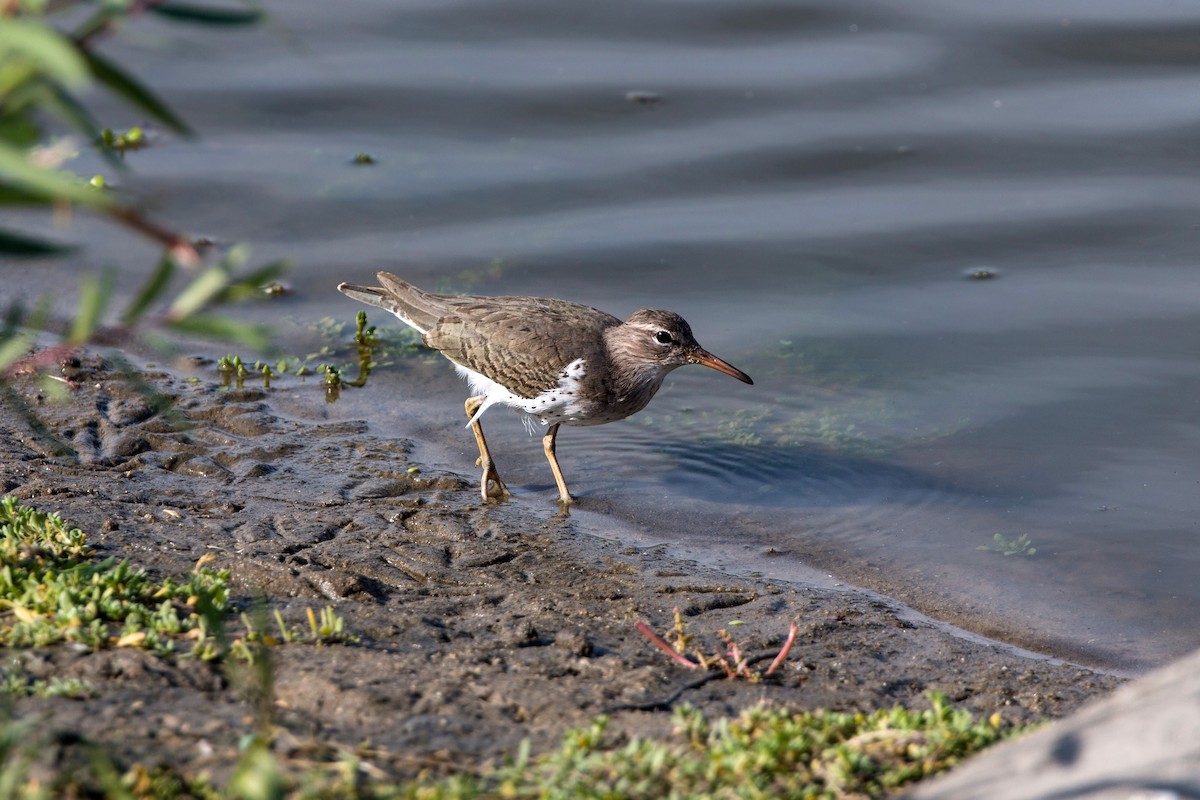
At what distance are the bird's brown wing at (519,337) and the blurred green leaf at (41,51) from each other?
531cm

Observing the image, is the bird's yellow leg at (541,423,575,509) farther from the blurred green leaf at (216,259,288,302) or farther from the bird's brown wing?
the blurred green leaf at (216,259,288,302)

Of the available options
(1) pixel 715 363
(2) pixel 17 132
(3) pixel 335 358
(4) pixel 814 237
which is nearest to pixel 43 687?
(2) pixel 17 132

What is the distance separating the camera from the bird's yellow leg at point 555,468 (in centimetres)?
737

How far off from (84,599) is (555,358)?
390 centimetres

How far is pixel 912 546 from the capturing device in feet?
22.4

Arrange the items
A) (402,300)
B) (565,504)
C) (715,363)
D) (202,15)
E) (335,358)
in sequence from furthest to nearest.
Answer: (335,358) < (402,300) < (715,363) < (565,504) < (202,15)

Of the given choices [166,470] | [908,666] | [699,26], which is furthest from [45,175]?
[699,26]

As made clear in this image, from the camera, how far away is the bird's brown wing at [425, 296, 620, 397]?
7539 mm

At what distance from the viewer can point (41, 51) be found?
212cm

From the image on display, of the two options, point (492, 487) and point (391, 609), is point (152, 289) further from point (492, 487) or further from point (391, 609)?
point (492, 487)

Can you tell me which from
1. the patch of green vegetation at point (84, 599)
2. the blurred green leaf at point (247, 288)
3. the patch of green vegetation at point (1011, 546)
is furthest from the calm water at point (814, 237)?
the blurred green leaf at point (247, 288)

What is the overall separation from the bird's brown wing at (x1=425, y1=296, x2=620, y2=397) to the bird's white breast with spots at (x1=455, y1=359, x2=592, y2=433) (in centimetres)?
4

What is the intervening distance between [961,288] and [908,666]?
5057mm

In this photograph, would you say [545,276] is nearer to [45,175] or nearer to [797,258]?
[797,258]
